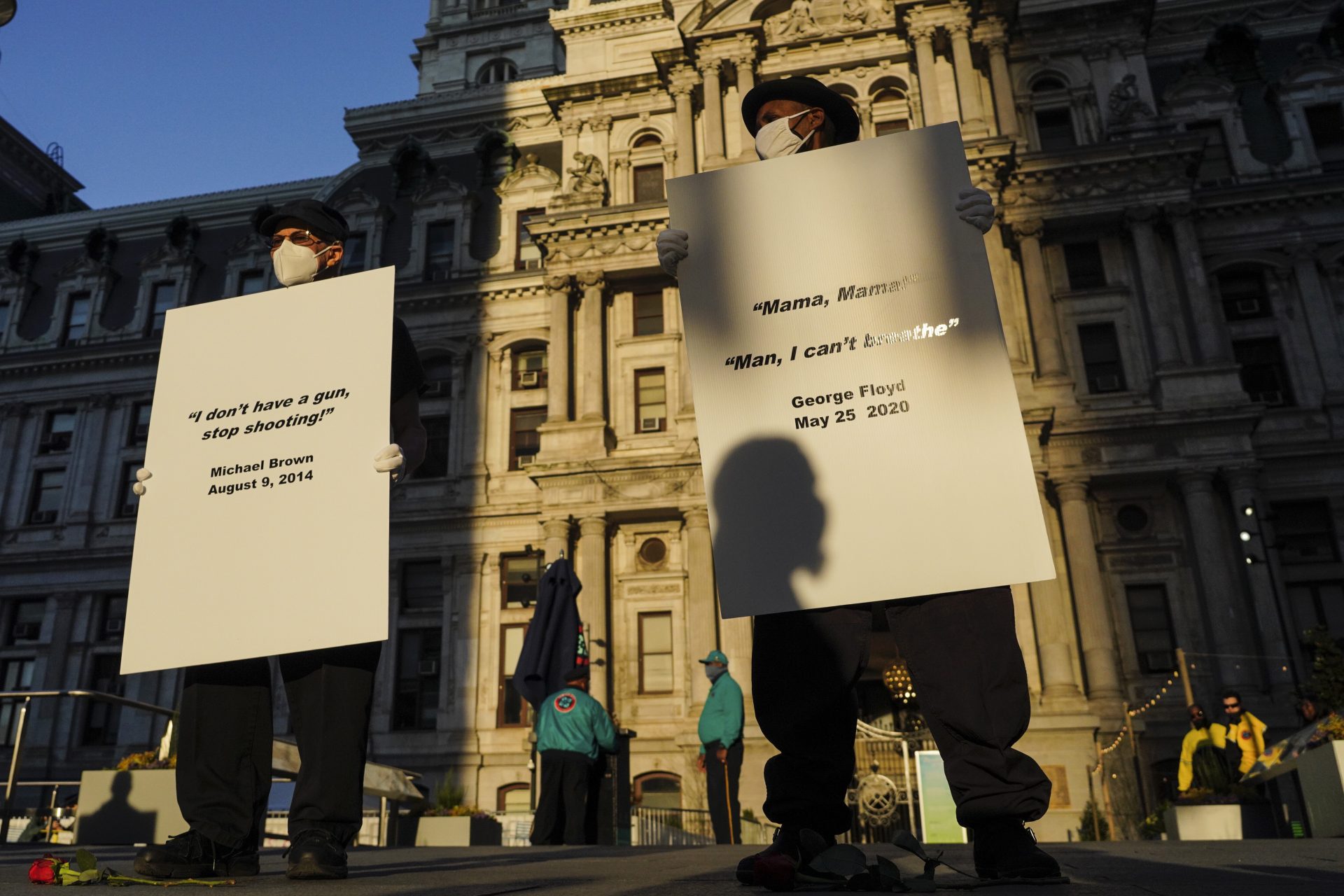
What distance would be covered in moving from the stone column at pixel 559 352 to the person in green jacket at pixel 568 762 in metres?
16.0

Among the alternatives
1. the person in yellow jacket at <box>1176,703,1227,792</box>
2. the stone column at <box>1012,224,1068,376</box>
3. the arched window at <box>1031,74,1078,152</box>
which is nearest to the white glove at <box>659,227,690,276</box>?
the person in yellow jacket at <box>1176,703,1227,792</box>

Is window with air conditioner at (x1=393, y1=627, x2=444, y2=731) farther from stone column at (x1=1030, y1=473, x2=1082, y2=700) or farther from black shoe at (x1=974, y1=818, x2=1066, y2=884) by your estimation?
black shoe at (x1=974, y1=818, x2=1066, y2=884)

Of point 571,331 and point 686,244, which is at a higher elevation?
point 571,331

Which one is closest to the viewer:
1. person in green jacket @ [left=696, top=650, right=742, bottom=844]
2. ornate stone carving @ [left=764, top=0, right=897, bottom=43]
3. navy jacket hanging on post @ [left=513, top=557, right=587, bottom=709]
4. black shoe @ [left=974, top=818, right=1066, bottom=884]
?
black shoe @ [left=974, top=818, right=1066, bottom=884]

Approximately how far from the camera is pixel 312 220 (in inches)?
170

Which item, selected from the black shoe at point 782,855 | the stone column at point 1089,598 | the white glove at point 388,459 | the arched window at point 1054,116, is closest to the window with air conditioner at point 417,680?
the stone column at point 1089,598

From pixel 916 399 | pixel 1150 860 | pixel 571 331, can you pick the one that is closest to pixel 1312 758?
pixel 1150 860

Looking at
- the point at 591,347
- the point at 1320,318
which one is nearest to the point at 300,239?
the point at 591,347

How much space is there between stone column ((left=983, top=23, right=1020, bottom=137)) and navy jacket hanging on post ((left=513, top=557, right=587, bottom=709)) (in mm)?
17740

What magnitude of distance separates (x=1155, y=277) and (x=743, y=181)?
24813mm

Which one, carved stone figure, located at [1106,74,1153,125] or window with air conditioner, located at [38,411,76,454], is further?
window with air conditioner, located at [38,411,76,454]

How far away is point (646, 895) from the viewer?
2.54m

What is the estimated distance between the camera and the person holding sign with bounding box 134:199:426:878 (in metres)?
3.49

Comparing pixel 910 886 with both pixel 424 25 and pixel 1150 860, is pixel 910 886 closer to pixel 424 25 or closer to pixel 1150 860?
pixel 1150 860
